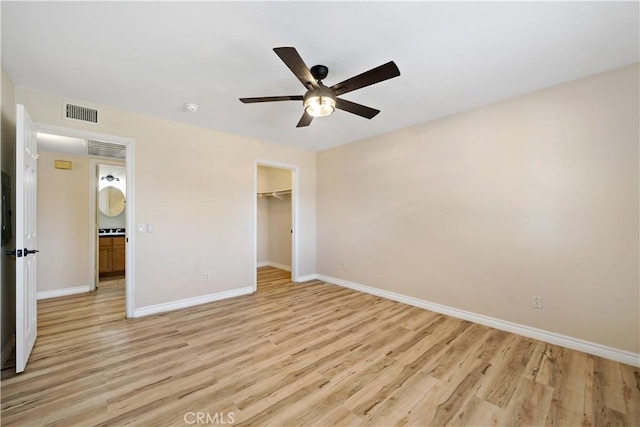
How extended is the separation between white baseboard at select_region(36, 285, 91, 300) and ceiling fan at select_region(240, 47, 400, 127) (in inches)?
184

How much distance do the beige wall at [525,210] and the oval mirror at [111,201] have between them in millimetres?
5762

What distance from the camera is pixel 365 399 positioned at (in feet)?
6.02

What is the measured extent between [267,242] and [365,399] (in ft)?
16.9

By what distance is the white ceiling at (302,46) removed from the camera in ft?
5.59

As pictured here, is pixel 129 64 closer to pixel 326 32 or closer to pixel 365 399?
pixel 326 32

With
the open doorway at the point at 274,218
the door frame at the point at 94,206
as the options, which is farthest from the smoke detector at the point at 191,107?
the open doorway at the point at 274,218

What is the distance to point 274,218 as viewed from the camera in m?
6.63

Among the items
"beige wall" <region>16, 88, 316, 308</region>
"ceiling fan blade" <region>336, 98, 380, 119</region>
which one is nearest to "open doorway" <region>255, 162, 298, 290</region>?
"beige wall" <region>16, 88, 316, 308</region>

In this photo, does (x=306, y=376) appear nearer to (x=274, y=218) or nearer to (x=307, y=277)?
(x=307, y=277)

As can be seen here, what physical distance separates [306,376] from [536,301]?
8.22 ft

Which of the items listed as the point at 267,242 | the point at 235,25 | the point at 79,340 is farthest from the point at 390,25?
the point at 267,242

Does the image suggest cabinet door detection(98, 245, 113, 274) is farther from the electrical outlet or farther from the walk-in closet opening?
the electrical outlet

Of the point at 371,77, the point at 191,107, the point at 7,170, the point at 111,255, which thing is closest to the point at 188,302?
the point at 7,170

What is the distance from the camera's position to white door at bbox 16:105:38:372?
2.08 meters
